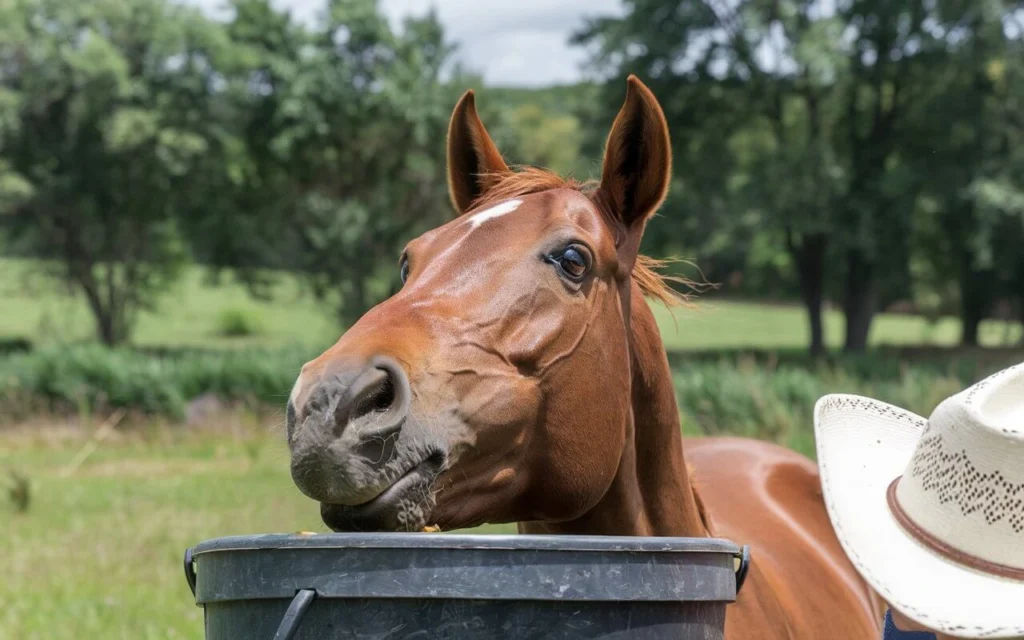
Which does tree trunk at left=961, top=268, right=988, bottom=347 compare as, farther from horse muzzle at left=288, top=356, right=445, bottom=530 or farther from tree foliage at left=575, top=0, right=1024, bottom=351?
horse muzzle at left=288, top=356, right=445, bottom=530

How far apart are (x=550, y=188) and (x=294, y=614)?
1274 millimetres

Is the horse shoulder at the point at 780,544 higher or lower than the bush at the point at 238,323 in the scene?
higher

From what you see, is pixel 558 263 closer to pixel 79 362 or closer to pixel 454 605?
pixel 454 605

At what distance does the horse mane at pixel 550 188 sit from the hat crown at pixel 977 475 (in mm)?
944

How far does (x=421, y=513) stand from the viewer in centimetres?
194

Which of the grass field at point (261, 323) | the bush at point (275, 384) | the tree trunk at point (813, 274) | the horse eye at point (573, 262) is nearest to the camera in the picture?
the horse eye at point (573, 262)

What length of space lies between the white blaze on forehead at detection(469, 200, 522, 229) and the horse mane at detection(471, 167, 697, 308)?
0.29 ft

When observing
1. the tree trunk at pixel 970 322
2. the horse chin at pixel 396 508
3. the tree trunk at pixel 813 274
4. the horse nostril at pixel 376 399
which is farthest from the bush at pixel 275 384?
the tree trunk at pixel 970 322

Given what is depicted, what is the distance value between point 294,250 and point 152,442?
42.3 ft

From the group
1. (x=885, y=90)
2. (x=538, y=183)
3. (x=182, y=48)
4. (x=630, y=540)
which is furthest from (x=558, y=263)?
(x=885, y=90)

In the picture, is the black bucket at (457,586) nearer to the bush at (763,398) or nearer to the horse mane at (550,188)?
the horse mane at (550,188)

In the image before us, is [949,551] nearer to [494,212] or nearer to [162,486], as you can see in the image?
[494,212]

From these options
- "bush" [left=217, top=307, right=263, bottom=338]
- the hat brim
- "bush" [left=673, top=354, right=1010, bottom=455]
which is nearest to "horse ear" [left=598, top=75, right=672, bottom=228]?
the hat brim

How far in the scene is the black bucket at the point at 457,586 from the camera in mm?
1603
